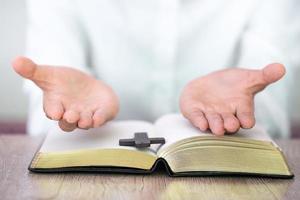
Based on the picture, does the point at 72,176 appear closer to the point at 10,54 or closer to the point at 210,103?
the point at 210,103

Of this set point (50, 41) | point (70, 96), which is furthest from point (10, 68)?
point (70, 96)

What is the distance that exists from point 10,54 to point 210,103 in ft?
4.05

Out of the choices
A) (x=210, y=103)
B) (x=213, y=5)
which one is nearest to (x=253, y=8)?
(x=213, y=5)

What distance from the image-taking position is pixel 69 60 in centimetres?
128

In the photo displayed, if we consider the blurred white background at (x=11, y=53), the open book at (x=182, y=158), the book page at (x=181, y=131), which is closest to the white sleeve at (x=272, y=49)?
the book page at (x=181, y=131)

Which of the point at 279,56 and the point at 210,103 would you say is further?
the point at 279,56

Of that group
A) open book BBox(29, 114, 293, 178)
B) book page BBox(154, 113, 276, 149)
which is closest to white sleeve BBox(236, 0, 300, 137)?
book page BBox(154, 113, 276, 149)

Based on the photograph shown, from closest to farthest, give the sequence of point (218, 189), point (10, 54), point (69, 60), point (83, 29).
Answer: point (218, 189) < point (69, 60) < point (83, 29) < point (10, 54)

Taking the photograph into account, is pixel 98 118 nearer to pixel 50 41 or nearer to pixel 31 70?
pixel 31 70

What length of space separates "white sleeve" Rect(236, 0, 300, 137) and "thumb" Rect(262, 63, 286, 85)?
425 mm

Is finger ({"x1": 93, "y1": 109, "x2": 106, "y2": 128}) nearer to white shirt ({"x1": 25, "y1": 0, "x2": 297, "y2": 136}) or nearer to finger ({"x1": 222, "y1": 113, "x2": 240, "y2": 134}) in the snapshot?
finger ({"x1": 222, "y1": 113, "x2": 240, "y2": 134})

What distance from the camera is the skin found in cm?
85

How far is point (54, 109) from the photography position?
834mm

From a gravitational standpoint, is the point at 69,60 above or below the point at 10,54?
above
